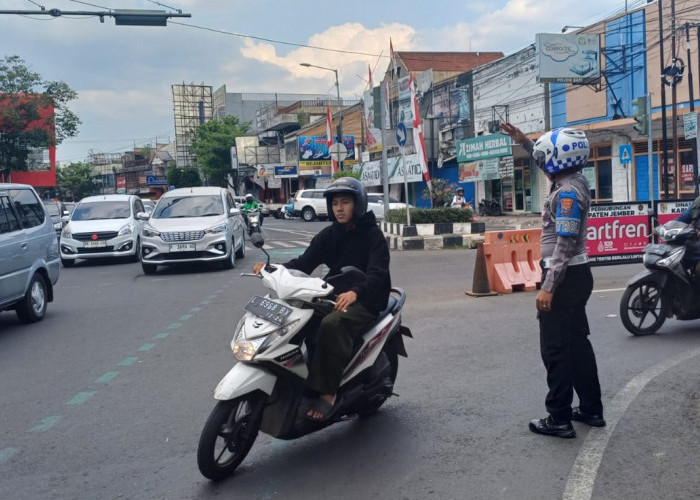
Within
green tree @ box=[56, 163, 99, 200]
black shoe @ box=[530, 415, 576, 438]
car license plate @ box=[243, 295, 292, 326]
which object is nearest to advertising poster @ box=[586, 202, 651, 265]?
black shoe @ box=[530, 415, 576, 438]

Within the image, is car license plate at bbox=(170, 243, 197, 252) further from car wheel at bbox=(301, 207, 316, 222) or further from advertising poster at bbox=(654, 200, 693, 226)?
car wheel at bbox=(301, 207, 316, 222)

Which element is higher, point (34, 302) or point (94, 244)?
point (94, 244)

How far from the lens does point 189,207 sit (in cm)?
→ 1542

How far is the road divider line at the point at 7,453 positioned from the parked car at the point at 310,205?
115 feet

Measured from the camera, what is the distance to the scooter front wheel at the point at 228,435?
379 cm

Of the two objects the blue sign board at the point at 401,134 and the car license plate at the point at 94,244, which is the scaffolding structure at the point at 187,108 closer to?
the blue sign board at the point at 401,134

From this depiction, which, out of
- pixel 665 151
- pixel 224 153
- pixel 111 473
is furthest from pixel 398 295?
pixel 224 153

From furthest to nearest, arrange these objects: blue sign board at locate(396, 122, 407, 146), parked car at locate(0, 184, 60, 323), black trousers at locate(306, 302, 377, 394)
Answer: blue sign board at locate(396, 122, 407, 146) < parked car at locate(0, 184, 60, 323) < black trousers at locate(306, 302, 377, 394)

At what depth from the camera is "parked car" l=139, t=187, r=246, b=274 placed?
46.4 ft

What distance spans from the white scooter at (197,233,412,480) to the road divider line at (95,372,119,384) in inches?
104

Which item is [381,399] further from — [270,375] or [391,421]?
[270,375]

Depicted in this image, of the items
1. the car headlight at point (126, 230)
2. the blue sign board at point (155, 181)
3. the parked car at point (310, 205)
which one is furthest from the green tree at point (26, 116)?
the blue sign board at point (155, 181)

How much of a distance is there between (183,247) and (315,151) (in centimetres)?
4264

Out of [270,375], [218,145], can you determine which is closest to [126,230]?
[270,375]
